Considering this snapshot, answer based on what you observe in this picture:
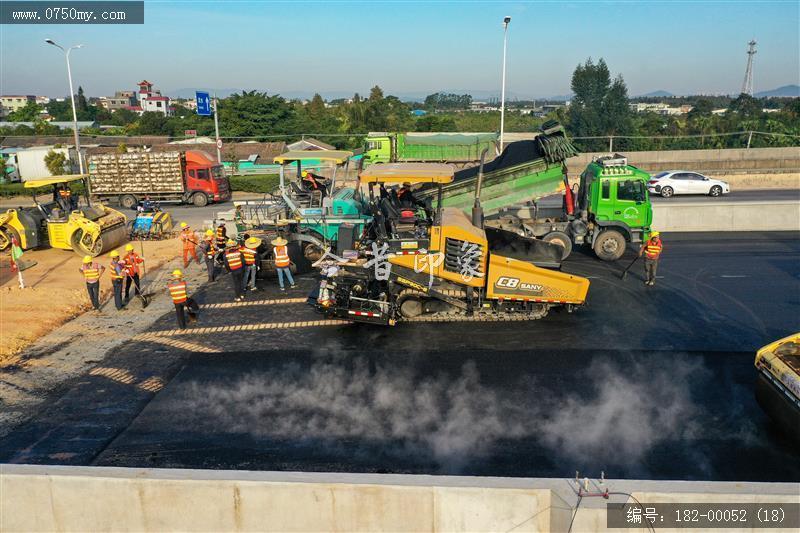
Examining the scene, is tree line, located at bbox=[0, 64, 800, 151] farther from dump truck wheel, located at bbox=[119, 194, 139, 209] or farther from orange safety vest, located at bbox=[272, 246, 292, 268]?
orange safety vest, located at bbox=[272, 246, 292, 268]

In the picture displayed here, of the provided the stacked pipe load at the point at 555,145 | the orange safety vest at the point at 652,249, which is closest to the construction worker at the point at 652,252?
the orange safety vest at the point at 652,249

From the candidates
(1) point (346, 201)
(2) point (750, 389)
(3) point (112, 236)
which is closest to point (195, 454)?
(2) point (750, 389)

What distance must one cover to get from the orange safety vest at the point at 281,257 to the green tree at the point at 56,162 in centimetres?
2819

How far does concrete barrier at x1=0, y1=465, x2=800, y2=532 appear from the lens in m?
5.29

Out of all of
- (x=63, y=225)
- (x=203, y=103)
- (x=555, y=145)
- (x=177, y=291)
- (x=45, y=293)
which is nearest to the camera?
(x=177, y=291)

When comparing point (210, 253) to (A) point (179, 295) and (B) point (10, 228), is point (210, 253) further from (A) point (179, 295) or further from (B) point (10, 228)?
(B) point (10, 228)

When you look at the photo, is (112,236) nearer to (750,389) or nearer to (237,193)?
(237,193)

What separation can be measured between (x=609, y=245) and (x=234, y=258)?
1005cm

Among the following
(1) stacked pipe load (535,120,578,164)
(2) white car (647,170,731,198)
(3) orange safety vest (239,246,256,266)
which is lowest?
(3) orange safety vest (239,246,256,266)

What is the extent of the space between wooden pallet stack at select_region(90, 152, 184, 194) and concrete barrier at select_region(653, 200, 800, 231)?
20567mm

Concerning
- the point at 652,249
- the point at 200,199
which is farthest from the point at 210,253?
the point at 200,199

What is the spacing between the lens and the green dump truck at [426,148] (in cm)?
3288

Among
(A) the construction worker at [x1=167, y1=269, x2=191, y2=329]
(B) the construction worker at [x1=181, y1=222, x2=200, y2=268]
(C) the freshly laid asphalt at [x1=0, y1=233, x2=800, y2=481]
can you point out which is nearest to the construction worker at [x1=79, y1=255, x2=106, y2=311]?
(C) the freshly laid asphalt at [x1=0, y1=233, x2=800, y2=481]

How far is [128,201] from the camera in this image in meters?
28.0
